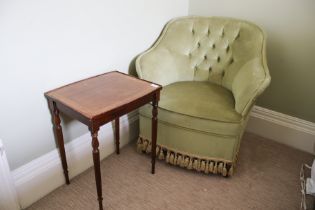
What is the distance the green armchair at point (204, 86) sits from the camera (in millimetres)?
1602

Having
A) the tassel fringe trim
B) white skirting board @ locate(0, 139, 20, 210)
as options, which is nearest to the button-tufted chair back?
the tassel fringe trim

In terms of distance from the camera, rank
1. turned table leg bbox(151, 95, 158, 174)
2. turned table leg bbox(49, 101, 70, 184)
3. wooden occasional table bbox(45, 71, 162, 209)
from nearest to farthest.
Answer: wooden occasional table bbox(45, 71, 162, 209), turned table leg bbox(49, 101, 70, 184), turned table leg bbox(151, 95, 158, 174)

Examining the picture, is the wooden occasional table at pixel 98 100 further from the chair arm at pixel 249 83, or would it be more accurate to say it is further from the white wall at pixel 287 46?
the white wall at pixel 287 46

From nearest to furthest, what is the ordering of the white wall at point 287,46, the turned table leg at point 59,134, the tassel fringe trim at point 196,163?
1. the turned table leg at point 59,134
2. the tassel fringe trim at point 196,163
3. the white wall at point 287,46

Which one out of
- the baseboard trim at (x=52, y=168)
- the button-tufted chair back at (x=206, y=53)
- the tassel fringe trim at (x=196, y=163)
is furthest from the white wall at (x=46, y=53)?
the tassel fringe trim at (x=196, y=163)

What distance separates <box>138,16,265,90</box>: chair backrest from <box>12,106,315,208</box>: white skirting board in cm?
46

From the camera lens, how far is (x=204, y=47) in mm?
1988

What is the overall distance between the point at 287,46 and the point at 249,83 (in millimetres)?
538

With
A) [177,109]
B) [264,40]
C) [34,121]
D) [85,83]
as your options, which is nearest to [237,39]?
[264,40]

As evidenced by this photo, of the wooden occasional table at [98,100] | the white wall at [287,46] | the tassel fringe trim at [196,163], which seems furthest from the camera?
the white wall at [287,46]

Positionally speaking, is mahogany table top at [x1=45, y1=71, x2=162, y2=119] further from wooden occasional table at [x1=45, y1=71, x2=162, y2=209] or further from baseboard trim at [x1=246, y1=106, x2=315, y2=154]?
baseboard trim at [x1=246, y1=106, x2=315, y2=154]

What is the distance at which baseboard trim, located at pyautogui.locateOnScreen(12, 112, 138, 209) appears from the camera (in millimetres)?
1470

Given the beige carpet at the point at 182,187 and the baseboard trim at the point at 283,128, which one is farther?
the baseboard trim at the point at 283,128

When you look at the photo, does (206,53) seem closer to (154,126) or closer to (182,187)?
(154,126)
